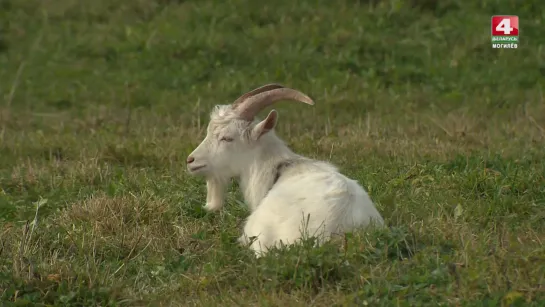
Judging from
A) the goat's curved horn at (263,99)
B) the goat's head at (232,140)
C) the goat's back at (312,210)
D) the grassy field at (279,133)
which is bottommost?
the grassy field at (279,133)

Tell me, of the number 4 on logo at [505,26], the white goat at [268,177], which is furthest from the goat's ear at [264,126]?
the number 4 on logo at [505,26]

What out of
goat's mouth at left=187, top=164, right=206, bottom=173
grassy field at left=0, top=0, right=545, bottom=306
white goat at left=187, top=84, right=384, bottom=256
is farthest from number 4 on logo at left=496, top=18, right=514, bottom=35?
goat's mouth at left=187, top=164, right=206, bottom=173

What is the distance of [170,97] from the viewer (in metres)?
14.2

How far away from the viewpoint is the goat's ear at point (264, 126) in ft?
24.1

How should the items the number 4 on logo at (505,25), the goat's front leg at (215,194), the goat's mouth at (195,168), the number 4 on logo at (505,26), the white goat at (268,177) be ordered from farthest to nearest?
the number 4 on logo at (505,26), the number 4 on logo at (505,25), the goat's front leg at (215,194), the goat's mouth at (195,168), the white goat at (268,177)

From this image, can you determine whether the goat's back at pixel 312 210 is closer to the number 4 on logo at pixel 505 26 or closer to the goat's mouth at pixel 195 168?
the goat's mouth at pixel 195 168

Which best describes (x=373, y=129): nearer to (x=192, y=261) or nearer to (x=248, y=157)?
(x=248, y=157)

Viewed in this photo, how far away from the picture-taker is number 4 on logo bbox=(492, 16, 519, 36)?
1619 cm

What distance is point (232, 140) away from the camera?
7.48 meters

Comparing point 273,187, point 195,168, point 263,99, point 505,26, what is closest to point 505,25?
point 505,26

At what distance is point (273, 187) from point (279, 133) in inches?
188

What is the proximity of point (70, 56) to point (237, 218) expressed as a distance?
9.24 meters

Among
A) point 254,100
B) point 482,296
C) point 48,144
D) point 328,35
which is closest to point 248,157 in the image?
point 254,100

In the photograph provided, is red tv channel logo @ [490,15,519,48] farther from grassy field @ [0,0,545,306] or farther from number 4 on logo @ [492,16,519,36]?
grassy field @ [0,0,545,306]
